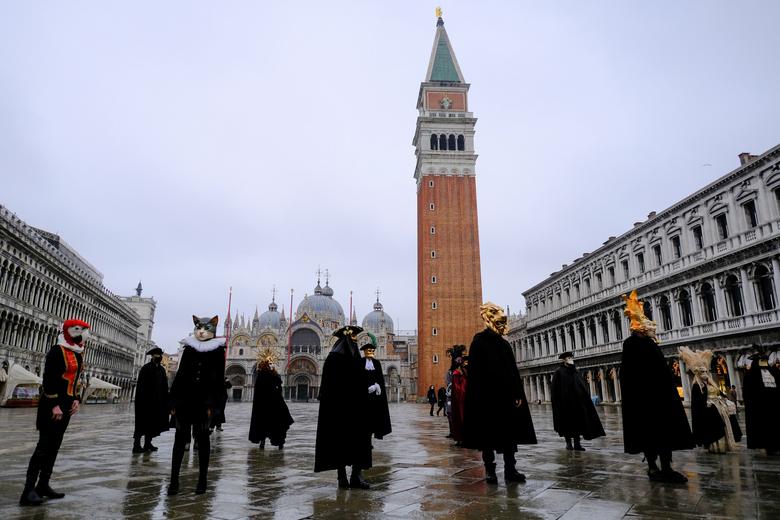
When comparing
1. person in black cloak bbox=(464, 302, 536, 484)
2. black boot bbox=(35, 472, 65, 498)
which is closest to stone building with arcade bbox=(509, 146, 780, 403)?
person in black cloak bbox=(464, 302, 536, 484)

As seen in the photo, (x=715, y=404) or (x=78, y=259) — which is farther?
(x=78, y=259)

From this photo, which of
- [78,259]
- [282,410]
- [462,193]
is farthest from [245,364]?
[282,410]

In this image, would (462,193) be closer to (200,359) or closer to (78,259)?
(78,259)

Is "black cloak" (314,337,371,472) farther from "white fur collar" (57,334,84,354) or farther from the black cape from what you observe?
the black cape

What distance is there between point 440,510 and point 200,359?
3026 millimetres

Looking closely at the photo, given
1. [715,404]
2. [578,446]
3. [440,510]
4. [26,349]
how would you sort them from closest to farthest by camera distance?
[440,510]
[715,404]
[578,446]
[26,349]

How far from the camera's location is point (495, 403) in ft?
19.9

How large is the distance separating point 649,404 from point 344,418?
3684 millimetres

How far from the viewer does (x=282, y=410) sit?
30.8 ft

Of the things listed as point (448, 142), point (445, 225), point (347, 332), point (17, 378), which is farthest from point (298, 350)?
point (347, 332)

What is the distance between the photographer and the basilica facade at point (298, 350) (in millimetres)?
67125

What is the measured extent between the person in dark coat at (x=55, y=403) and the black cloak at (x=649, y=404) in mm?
6227

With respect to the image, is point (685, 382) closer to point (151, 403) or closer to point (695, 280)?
point (695, 280)

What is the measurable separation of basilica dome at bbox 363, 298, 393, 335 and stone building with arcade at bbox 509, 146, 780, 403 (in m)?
43.1
